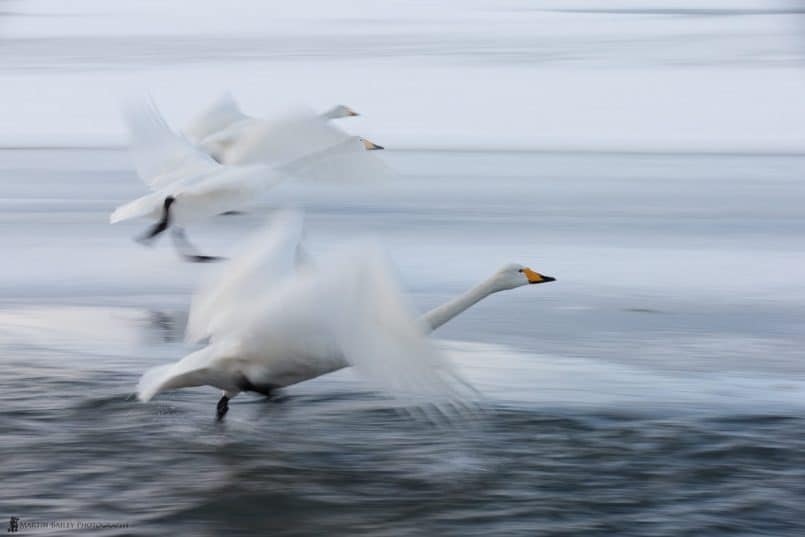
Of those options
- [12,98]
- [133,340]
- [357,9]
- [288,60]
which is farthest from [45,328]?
[357,9]

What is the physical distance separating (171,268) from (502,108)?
10190mm

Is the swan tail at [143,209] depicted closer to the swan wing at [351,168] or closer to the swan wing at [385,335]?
the swan wing at [351,168]

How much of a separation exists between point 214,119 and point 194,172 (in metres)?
2.12

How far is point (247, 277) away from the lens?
19.8 feet

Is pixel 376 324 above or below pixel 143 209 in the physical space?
above

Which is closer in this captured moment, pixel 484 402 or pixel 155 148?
pixel 484 402

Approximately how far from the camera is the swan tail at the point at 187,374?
229 inches

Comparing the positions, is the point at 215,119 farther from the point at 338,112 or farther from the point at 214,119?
the point at 338,112

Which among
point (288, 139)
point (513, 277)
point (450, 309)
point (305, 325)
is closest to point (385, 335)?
point (305, 325)

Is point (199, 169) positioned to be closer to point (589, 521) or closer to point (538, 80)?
point (589, 521)

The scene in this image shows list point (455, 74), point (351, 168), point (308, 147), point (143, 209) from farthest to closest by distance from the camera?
point (455, 74) → point (143, 209) → point (308, 147) → point (351, 168)

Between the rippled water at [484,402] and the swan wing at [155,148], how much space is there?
2.26 ft

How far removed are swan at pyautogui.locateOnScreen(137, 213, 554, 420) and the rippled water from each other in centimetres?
24

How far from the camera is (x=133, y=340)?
7.57m
